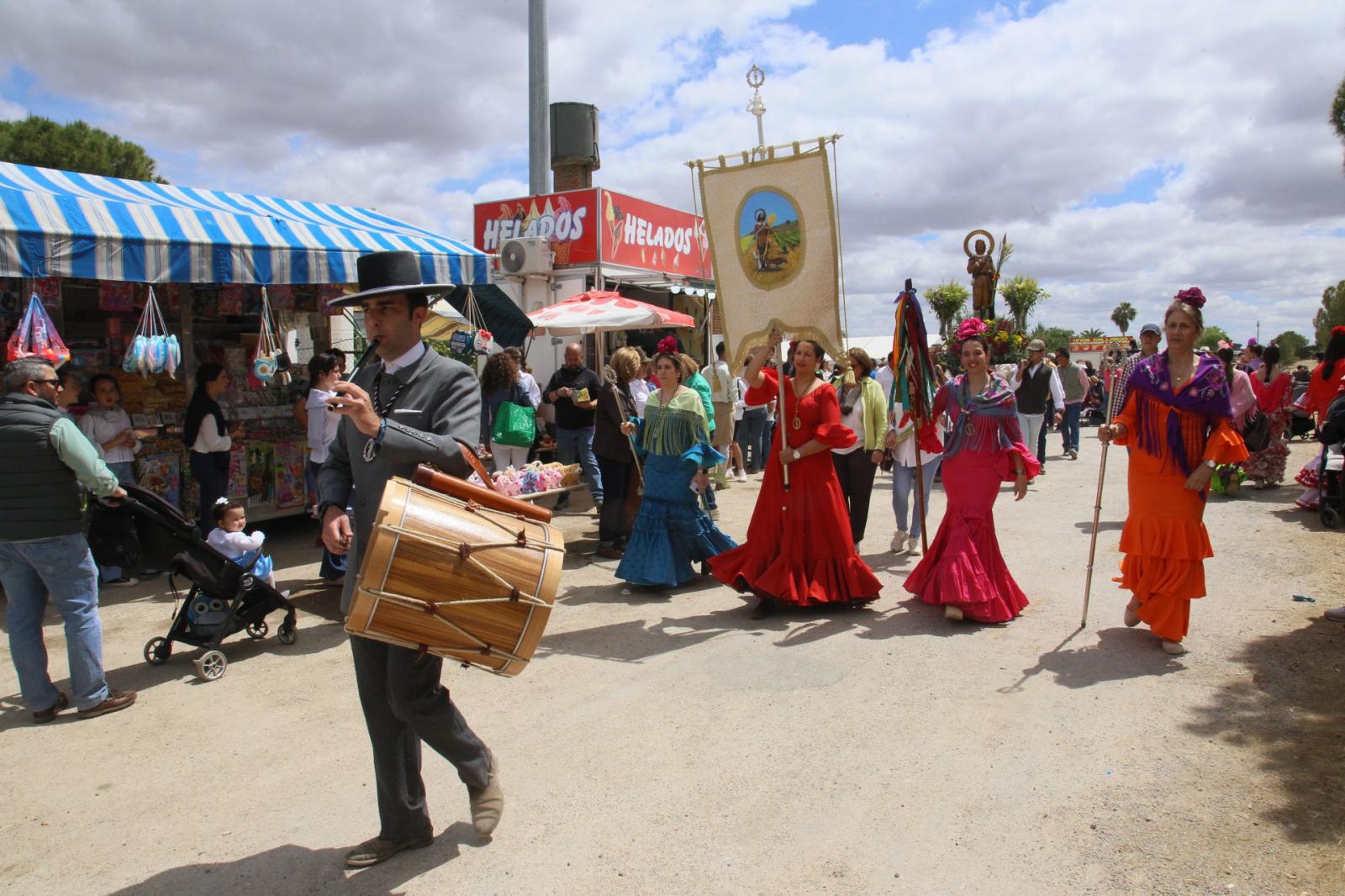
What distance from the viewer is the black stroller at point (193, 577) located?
525 cm

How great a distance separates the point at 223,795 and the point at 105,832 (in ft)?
1.43

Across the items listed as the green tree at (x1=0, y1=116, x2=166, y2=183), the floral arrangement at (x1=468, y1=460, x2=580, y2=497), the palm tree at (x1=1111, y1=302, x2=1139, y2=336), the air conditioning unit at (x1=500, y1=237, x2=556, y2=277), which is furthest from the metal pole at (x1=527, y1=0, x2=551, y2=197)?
the palm tree at (x1=1111, y1=302, x2=1139, y2=336)

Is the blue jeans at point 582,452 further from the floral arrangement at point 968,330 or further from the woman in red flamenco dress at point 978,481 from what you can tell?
the floral arrangement at point 968,330

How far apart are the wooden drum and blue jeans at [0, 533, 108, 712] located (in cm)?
269

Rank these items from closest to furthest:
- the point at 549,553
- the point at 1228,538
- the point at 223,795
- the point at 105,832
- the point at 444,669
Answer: the point at 549,553, the point at 105,832, the point at 223,795, the point at 444,669, the point at 1228,538

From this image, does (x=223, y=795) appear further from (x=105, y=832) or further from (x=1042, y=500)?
(x=1042, y=500)

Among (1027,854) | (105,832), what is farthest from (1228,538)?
(105,832)

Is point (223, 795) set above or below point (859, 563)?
below

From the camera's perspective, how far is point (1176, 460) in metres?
5.30

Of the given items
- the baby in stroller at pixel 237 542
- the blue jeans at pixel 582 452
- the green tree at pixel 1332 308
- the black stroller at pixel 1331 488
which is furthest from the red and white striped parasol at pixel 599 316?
the green tree at pixel 1332 308

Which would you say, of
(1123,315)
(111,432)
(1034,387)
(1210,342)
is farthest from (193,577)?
(1123,315)

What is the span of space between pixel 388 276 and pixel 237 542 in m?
3.41

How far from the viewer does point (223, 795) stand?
3.83m

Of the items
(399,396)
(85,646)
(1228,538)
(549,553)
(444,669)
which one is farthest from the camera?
(1228,538)
